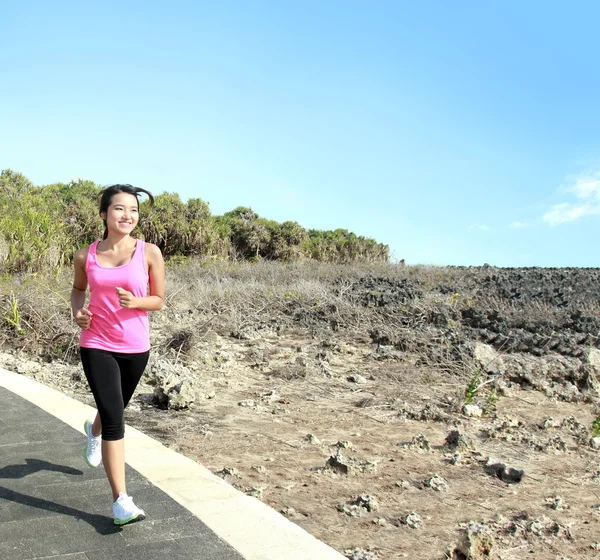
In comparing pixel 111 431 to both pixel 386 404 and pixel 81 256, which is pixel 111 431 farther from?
pixel 386 404

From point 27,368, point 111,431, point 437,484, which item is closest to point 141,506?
point 111,431

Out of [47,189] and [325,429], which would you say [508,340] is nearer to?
[325,429]

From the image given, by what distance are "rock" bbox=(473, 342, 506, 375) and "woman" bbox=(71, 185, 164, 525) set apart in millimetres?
5811

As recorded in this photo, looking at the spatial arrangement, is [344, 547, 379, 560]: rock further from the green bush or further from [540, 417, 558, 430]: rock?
the green bush

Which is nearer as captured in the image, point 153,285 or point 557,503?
point 153,285

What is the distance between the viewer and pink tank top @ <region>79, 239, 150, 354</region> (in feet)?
12.2

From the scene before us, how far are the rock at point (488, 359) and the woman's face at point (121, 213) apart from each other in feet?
19.6

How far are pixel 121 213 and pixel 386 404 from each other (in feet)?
14.5

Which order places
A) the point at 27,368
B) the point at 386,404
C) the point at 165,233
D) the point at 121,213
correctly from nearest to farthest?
the point at 121,213, the point at 386,404, the point at 27,368, the point at 165,233

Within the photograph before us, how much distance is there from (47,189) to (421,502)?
31.7 m

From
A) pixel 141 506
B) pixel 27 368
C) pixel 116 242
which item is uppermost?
pixel 116 242

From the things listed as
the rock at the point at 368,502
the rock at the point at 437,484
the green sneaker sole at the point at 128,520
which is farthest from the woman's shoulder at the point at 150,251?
the rock at the point at 437,484

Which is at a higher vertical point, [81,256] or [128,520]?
[81,256]

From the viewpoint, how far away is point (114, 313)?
12.2 feet
